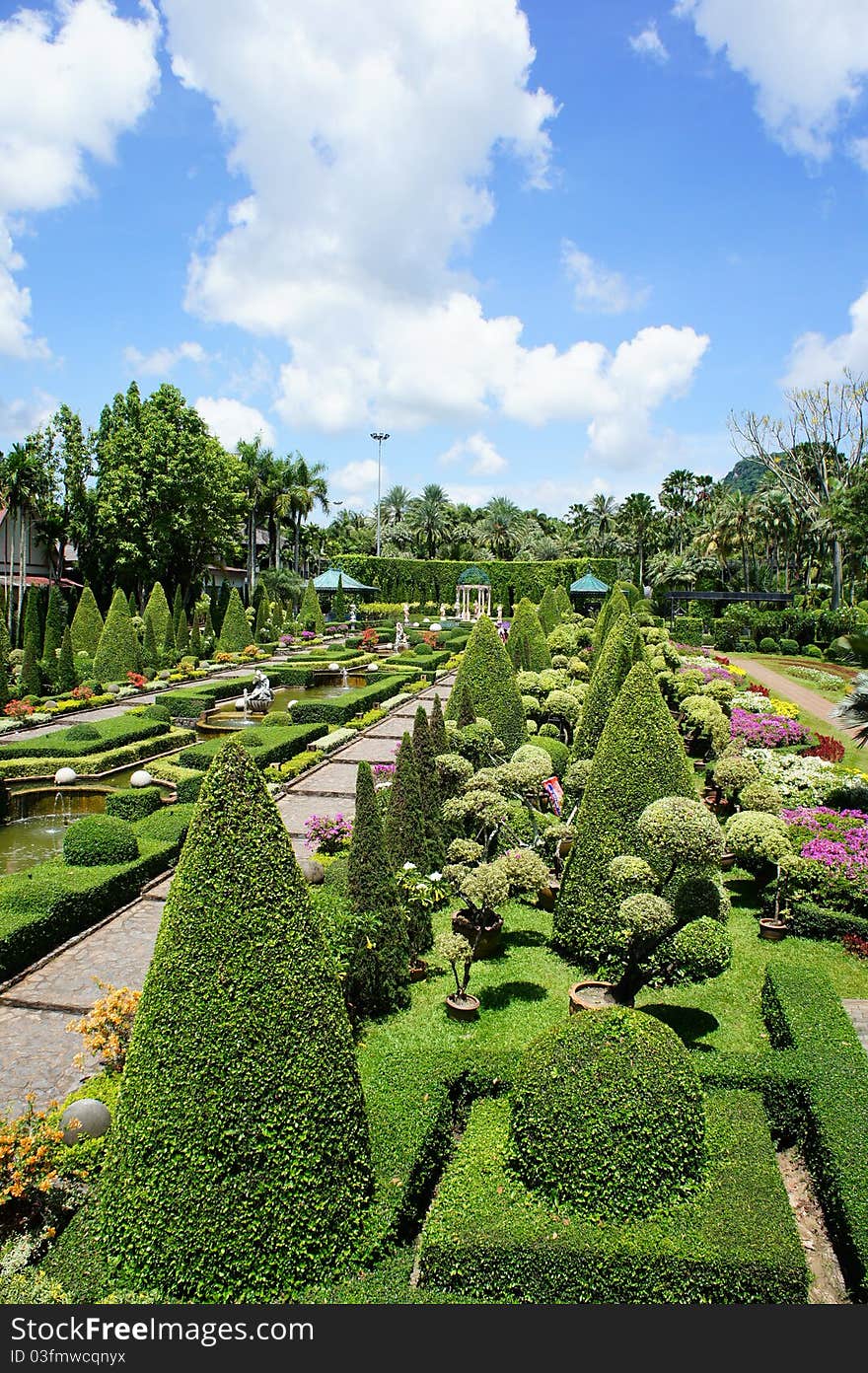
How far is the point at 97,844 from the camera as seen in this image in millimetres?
13703

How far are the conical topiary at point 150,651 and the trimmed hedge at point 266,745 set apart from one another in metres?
13.7

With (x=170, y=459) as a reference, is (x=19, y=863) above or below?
below

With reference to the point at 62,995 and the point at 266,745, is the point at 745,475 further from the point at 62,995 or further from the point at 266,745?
the point at 62,995

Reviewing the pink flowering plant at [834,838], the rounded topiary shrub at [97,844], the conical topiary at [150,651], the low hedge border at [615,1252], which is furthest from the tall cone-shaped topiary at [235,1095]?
the conical topiary at [150,651]

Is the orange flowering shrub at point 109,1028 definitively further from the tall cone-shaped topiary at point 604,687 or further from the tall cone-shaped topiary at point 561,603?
the tall cone-shaped topiary at point 561,603

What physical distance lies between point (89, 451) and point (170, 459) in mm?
5042

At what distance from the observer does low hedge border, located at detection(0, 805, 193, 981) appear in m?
11.3

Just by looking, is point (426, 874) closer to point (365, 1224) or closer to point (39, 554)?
point (365, 1224)

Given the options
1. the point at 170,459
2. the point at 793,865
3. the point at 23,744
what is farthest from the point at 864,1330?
the point at 170,459

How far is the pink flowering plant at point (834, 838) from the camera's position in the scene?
13.2 meters

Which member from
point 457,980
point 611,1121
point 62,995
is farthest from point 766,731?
point 62,995

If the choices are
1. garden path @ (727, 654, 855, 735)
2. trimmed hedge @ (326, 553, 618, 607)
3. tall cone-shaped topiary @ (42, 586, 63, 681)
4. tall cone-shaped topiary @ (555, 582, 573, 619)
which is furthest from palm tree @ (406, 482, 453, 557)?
tall cone-shaped topiary @ (42, 586, 63, 681)

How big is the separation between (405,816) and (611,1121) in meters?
7.40

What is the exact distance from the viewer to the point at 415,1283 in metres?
5.94
